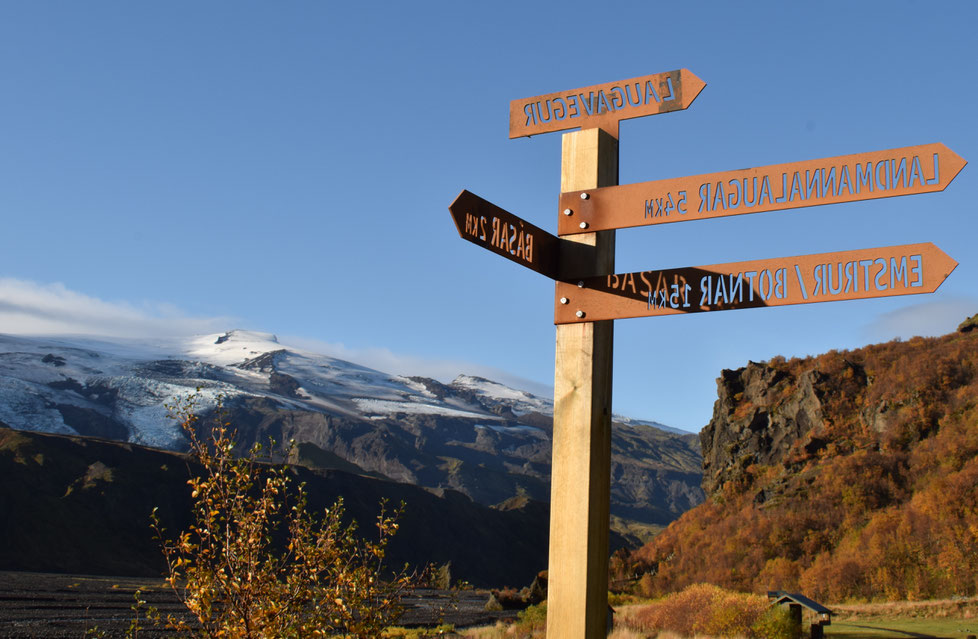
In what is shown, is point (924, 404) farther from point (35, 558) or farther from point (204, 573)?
point (35, 558)

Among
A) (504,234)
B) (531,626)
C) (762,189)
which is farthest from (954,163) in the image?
(531,626)

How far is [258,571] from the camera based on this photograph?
211 inches

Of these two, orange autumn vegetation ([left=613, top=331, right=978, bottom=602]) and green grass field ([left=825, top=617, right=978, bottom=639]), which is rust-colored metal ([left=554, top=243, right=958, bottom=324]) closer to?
green grass field ([left=825, top=617, right=978, bottom=639])

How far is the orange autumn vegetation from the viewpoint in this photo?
28.3 metres

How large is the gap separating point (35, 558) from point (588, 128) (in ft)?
253

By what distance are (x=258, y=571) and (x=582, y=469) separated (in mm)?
2626

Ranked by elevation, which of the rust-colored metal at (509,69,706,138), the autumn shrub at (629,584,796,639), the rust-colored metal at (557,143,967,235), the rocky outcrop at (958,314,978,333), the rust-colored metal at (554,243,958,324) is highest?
the rocky outcrop at (958,314,978,333)

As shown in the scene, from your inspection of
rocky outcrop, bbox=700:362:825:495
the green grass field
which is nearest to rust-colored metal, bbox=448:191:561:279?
the green grass field

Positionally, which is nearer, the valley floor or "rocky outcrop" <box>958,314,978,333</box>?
the valley floor

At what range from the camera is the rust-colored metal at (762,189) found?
11.6ft

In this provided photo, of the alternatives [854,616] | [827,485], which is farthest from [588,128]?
[827,485]

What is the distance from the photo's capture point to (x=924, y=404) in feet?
119

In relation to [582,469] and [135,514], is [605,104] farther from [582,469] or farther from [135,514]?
[135,514]

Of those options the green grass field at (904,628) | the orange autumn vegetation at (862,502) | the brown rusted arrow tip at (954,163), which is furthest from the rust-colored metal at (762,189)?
the orange autumn vegetation at (862,502)
